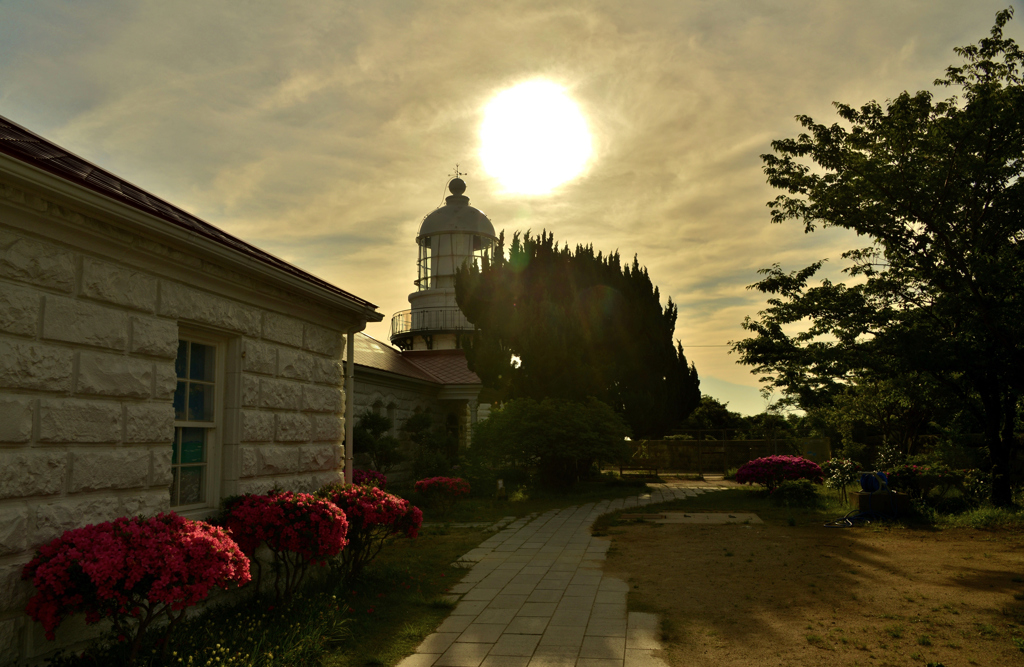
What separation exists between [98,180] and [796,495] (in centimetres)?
1590

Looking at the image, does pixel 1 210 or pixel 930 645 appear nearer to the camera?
pixel 1 210

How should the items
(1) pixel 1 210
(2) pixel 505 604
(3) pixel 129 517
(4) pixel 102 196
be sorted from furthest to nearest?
(2) pixel 505 604 → (3) pixel 129 517 → (4) pixel 102 196 → (1) pixel 1 210

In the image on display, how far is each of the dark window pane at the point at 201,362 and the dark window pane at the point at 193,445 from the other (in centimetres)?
50

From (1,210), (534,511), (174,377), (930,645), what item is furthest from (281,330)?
(534,511)

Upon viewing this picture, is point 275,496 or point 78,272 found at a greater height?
point 78,272

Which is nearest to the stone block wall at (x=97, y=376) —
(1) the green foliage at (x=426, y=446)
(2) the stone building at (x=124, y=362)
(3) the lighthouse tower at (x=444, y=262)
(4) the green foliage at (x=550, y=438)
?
(2) the stone building at (x=124, y=362)

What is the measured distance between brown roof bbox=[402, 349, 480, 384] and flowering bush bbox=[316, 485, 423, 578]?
1608 cm

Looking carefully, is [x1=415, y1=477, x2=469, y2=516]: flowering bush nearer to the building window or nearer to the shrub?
the shrub

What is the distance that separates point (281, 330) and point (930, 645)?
6704 millimetres

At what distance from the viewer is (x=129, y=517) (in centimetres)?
516

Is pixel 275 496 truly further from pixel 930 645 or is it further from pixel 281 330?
pixel 930 645

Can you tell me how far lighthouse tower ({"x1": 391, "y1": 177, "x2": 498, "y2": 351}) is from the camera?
94.9 ft

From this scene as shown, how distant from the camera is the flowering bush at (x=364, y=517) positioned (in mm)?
7273

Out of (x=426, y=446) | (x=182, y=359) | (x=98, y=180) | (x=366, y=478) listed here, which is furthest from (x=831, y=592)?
(x=426, y=446)
